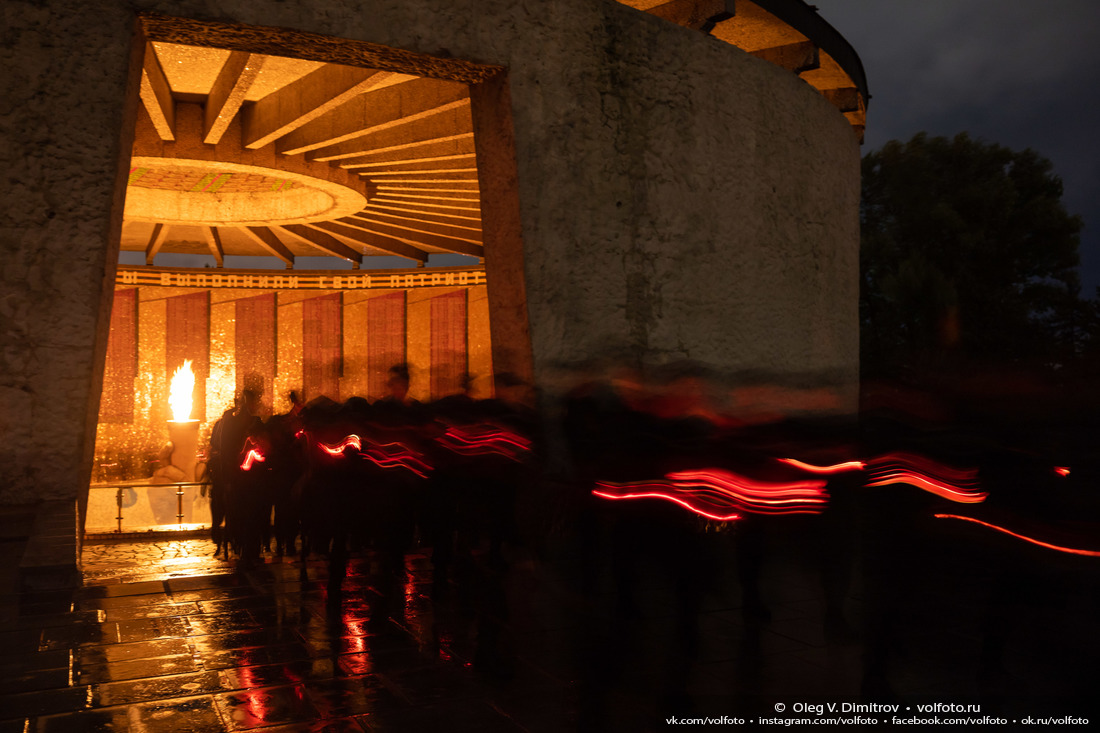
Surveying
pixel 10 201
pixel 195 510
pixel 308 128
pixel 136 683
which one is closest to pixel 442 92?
pixel 308 128

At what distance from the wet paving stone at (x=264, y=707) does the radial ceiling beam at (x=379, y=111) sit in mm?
7506

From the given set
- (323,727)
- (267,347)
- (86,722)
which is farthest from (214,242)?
(323,727)

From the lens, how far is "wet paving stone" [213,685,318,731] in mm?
3531

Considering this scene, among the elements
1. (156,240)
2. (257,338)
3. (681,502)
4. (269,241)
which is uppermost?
(269,241)

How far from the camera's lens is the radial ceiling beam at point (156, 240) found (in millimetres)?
17117

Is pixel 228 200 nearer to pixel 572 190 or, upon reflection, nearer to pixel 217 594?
pixel 572 190

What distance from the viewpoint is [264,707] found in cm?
370

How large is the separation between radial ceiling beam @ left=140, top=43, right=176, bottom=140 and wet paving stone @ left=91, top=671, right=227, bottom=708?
6741 millimetres

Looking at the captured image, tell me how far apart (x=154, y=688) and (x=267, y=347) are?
641 inches

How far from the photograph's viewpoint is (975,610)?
5328 millimetres

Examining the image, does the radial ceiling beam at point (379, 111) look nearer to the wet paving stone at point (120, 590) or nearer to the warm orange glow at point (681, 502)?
the wet paving stone at point (120, 590)

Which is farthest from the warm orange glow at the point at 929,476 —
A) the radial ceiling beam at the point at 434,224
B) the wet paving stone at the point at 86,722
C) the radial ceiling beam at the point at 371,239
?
the radial ceiling beam at the point at 371,239

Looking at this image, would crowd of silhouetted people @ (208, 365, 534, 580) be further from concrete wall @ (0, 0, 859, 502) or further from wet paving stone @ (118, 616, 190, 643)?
concrete wall @ (0, 0, 859, 502)

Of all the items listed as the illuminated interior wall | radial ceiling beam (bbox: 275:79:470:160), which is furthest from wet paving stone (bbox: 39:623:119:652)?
the illuminated interior wall
